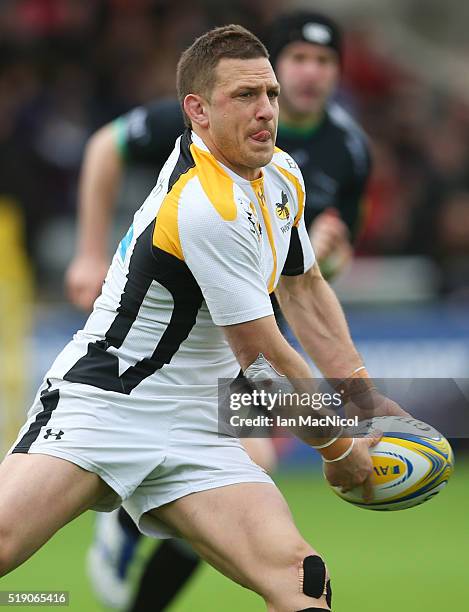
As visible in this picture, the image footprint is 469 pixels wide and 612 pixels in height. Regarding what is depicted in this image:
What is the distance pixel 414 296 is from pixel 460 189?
130 centimetres

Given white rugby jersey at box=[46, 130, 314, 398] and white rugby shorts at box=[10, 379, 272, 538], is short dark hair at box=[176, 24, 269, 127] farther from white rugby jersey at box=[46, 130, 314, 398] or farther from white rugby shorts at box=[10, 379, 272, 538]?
white rugby shorts at box=[10, 379, 272, 538]

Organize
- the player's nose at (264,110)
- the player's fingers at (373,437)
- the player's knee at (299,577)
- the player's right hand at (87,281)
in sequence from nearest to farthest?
1. the player's knee at (299,577)
2. the player's nose at (264,110)
3. the player's fingers at (373,437)
4. the player's right hand at (87,281)

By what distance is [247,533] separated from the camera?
421 centimetres

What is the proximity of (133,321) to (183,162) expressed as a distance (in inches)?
22.1

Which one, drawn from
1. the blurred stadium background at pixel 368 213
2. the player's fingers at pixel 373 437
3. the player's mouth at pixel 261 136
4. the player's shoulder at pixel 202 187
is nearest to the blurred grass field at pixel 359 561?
the blurred stadium background at pixel 368 213

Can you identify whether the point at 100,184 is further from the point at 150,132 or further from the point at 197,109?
the point at 197,109

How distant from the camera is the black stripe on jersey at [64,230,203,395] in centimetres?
434

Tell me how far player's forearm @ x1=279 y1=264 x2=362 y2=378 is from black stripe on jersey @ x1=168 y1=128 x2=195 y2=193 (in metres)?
0.70

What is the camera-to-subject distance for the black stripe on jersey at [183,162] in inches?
170

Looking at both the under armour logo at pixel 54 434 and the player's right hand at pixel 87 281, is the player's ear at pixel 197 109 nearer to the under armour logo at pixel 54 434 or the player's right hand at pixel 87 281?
the under armour logo at pixel 54 434

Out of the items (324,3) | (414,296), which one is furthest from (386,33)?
(414,296)

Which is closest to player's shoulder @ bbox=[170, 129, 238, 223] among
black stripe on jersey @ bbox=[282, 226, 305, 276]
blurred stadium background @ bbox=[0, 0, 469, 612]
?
black stripe on jersey @ bbox=[282, 226, 305, 276]

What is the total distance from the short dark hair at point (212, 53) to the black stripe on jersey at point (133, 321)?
0.50 m

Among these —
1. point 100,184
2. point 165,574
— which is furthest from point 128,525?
point 100,184
